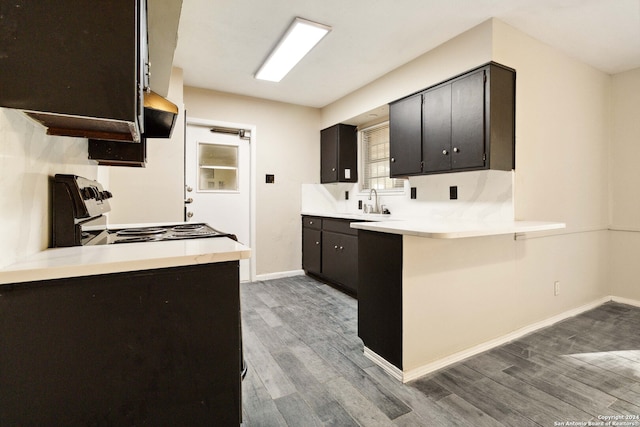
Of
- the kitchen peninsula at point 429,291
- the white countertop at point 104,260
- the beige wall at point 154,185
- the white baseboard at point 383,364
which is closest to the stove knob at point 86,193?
the white countertop at point 104,260

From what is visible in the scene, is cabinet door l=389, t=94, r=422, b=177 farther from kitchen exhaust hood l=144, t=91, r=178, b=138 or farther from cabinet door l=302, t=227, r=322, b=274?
kitchen exhaust hood l=144, t=91, r=178, b=138

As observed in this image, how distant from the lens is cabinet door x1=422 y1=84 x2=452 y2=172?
2.62 m

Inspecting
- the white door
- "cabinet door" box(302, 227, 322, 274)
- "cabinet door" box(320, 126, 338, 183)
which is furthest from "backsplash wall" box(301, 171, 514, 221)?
the white door

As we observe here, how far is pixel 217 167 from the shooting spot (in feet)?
13.2

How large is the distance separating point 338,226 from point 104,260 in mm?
2883

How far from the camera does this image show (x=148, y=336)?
93 cm

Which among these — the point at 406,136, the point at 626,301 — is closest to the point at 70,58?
the point at 406,136

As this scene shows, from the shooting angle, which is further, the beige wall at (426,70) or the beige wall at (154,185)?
the beige wall at (154,185)

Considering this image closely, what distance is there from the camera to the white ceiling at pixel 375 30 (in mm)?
2207

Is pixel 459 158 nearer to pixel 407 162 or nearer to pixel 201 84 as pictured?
pixel 407 162

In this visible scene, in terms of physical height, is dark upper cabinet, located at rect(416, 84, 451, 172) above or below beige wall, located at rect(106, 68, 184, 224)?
above

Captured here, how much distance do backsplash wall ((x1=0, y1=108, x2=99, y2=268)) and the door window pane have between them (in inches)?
104

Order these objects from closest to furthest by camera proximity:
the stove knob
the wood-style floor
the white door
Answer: the stove knob
the wood-style floor
the white door

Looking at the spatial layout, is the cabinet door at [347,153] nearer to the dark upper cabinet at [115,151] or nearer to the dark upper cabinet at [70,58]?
the dark upper cabinet at [115,151]
